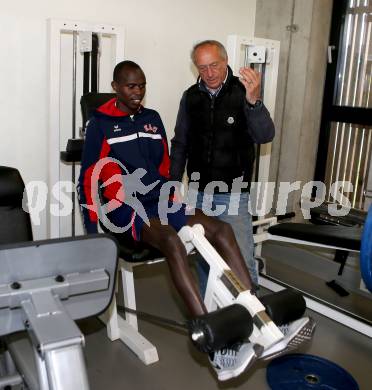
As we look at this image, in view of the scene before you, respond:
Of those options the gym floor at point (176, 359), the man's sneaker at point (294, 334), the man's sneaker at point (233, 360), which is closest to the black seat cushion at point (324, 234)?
the gym floor at point (176, 359)

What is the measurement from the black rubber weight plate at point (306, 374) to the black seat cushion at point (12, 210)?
1249 mm

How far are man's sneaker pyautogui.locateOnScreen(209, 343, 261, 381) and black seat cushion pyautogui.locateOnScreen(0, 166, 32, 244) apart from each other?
0.85 m

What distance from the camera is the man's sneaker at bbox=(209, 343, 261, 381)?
1594mm

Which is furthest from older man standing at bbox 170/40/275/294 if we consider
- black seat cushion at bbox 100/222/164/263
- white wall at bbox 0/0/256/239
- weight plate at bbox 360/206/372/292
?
white wall at bbox 0/0/256/239

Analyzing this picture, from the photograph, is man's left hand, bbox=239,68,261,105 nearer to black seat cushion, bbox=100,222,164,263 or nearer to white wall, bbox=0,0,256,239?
black seat cushion, bbox=100,222,164,263

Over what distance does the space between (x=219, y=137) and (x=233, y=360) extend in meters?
1.19

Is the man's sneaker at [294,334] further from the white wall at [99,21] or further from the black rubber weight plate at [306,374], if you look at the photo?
the white wall at [99,21]

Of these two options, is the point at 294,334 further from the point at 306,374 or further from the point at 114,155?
the point at 114,155

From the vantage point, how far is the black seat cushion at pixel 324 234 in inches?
97.2

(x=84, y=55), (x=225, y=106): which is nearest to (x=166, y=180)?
(x=225, y=106)

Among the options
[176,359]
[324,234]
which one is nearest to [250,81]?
[324,234]

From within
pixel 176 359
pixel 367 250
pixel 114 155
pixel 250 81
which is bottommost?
pixel 176 359

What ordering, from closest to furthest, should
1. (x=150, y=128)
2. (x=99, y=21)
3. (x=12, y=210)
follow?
(x=12, y=210) → (x=150, y=128) → (x=99, y=21)

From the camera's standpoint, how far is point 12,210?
1.86 m
